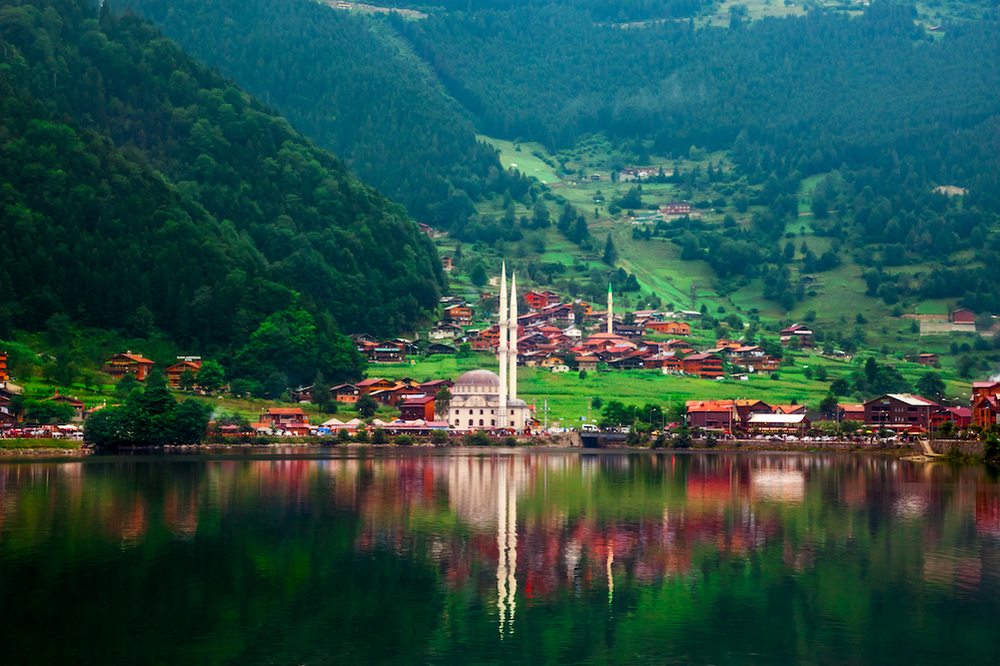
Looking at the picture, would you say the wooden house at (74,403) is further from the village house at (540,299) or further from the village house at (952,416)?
the village house at (540,299)

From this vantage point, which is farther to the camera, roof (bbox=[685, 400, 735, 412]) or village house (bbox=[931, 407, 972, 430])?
roof (bbox=[685, 400, 735, 412])

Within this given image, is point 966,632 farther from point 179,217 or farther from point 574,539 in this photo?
point 179,217

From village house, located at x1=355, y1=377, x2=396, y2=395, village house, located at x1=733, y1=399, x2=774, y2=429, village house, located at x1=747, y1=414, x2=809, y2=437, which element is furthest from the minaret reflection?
village house, located at x1=355, y1=377, x2=396, y2=395

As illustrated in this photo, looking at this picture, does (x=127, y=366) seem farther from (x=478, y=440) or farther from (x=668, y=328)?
(x=668, y=328)

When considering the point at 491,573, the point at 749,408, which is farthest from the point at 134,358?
the point at 491,573

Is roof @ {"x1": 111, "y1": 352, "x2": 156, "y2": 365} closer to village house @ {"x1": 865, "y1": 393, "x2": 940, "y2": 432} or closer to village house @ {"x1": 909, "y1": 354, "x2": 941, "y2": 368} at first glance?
village house @ {"x1": 865, "y1": 393, "x2": 940, "y2": 432}

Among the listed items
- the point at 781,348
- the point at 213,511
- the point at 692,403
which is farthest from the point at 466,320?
the point at 213,511
